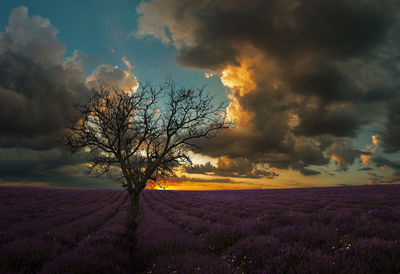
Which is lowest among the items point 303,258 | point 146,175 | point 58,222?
point 58,222

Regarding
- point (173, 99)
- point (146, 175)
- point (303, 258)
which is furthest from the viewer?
point (173, 99)

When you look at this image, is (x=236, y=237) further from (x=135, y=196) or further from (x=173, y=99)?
(x=173, y=99)

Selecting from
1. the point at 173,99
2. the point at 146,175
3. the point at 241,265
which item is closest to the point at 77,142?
the point at 146,175

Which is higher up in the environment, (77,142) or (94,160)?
(77,142)

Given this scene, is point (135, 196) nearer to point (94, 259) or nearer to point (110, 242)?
point (110, 242)

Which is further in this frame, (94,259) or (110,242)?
(110,242)

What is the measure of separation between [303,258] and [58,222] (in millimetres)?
9792

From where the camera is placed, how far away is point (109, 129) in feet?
44.5

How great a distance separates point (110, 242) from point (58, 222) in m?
5.39

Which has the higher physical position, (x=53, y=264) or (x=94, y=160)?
(x=94, y=160)

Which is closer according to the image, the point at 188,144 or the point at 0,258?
the point at 0,258

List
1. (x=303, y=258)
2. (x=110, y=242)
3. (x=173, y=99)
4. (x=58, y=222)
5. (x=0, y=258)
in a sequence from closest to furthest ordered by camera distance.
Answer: (x=303, y=258) → (x=0, y=258) → (x=110, y=242) → (x=58, y=222) → (x=173, y=99)

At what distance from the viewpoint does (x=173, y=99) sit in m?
13.3

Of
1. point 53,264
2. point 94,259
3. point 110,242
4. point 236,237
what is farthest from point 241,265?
point 110,242
